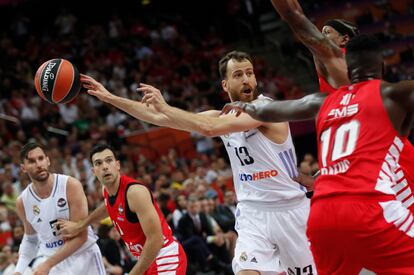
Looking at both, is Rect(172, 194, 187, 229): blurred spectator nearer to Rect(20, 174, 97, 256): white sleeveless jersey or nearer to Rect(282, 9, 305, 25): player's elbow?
Rect(20, 174, 97, 256): white sleeveless jersey

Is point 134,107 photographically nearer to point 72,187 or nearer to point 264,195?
point 264,195

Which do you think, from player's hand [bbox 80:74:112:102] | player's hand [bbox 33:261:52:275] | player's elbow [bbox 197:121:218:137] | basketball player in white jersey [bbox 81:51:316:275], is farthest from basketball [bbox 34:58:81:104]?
player's elbow [bbox 197:121:218:137]

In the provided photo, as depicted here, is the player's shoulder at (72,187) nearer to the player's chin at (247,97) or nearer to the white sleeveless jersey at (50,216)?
the white sleeveless jersey at (50,216)

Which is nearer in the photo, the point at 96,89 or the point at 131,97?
the point at 96,89

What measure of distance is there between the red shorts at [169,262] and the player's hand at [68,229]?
95 cm

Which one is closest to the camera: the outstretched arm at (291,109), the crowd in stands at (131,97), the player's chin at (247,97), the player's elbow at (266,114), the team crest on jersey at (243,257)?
the outstretched arm at (291,109)

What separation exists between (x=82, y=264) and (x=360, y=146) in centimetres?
382

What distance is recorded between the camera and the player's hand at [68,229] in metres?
7.22

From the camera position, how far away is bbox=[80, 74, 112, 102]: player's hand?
243 inches

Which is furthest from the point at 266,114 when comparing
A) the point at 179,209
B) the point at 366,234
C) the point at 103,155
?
the point at 179,209

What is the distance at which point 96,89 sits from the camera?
20.6 feet

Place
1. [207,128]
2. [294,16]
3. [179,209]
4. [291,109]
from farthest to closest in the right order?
[179,209], [207,128], [294,16], [291,109]

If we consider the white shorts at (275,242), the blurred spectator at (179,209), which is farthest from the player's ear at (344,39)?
the blurred spectator at (179,209)

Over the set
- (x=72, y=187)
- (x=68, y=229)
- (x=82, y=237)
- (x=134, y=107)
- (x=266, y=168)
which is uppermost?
(x=134, y=107)
